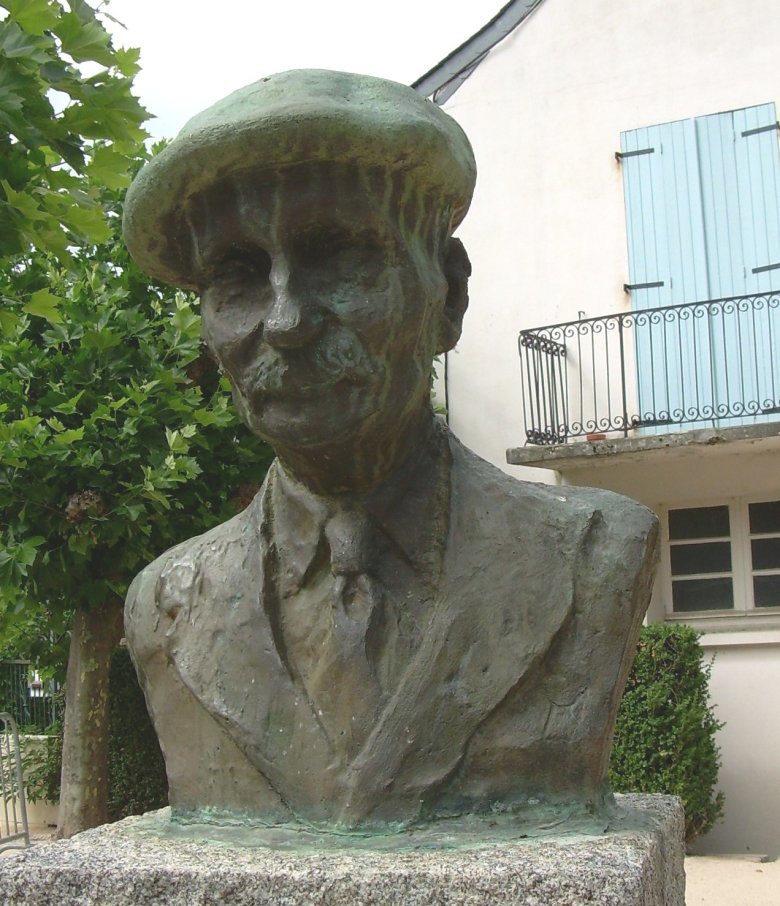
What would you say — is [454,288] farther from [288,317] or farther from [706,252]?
[706,252]

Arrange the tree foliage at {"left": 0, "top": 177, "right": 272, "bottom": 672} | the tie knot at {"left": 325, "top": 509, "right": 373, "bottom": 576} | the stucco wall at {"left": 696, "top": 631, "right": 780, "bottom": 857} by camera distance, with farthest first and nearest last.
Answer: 1. the stucco wall at {"left": 696, "top": 631, "right": 780, "bottom": 857}
2. the tree foliage at {"left": 0, "top": 177, "right": 272, "bottom": 672}
3. the tie knot at {"left": 325, "top": 509, "right": 373, "bottom": 576}

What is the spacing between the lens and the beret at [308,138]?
214cm

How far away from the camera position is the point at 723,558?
9.59 metres

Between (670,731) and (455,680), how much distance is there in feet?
19.3

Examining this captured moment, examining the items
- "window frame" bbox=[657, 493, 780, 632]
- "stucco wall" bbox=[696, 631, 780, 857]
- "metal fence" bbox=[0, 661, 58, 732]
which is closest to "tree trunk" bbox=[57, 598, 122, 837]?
"stucco wall" bbox=[696, 631, 780, 857]

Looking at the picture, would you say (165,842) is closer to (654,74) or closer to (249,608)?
(249,608)

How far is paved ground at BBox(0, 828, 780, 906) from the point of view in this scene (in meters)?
6.58

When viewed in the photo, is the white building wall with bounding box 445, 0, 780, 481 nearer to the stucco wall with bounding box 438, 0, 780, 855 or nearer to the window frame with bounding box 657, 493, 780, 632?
the stucco wall with bounding box 438, 0, 780, 855

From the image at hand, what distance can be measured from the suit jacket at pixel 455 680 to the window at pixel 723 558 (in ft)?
23.9

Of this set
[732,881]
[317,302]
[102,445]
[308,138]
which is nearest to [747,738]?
[732,881]

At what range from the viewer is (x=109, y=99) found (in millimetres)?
3984

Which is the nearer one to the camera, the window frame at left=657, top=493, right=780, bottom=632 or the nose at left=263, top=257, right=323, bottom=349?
the nose at left=263, top=257, right=323, bottom=349

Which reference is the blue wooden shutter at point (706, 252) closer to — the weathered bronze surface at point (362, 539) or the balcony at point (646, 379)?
the balcony at point (646, 379)

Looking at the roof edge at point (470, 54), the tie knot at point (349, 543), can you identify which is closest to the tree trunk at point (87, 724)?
the tie knot at point (349, 543)
